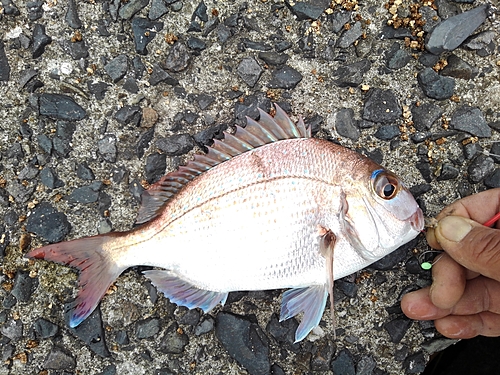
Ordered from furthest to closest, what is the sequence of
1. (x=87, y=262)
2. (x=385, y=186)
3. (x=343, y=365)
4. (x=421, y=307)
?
(x=343, y=365), (x=421, y=307), (x=87, y=262), (x=385, y=186)

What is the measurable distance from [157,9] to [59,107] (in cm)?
85

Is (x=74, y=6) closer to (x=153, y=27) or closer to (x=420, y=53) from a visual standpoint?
(x=153, y=27)

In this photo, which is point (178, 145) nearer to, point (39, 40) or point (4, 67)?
point (39, 40)

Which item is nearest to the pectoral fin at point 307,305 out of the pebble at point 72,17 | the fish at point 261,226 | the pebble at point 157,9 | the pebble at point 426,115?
the fish at point 261,226

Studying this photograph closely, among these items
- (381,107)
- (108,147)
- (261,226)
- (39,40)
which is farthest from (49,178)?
(381,107)

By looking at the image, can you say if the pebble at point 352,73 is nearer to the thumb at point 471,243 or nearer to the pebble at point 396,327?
the thumb at point 471,243

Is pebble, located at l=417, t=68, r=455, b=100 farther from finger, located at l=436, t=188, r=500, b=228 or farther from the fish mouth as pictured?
the fish mouth

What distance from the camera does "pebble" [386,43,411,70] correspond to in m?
2.66

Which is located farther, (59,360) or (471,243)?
(59,360)

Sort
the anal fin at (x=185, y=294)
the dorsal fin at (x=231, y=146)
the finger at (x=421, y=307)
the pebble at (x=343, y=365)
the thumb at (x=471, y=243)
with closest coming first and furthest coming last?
the thumb at (x=471, y=243), the dorsal fin at (x=231, y=146), the anal fin at (x=185, y=294), the finger at (x=421, y=307), the pebble at (x=343, y=365)

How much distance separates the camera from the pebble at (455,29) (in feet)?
8.58

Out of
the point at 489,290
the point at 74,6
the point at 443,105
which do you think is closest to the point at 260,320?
the point at 489,290

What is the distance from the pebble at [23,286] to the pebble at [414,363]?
237cm

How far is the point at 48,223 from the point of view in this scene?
2641mm
